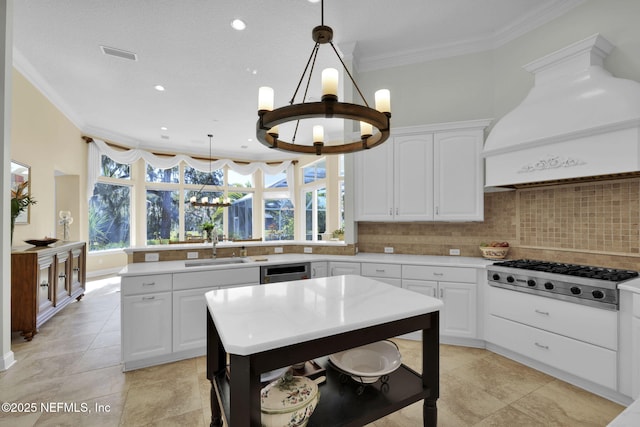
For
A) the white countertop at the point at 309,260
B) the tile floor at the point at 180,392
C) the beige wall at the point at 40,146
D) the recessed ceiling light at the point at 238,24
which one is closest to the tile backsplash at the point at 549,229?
the white countertop at the point at 309,260

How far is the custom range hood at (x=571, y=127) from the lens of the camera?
2111 mm

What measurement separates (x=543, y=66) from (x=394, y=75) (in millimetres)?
1627

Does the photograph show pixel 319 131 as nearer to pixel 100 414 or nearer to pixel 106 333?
pixel 100 414

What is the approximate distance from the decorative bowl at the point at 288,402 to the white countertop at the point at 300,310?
28cm

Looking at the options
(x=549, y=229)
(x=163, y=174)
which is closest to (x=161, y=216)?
(x=163, y=174)

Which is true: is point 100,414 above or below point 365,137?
below

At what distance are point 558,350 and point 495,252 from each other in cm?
106

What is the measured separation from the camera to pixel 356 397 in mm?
1399

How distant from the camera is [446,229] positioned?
3557 mm

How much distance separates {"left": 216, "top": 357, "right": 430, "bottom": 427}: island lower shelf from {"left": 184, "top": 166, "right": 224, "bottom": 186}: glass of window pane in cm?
770

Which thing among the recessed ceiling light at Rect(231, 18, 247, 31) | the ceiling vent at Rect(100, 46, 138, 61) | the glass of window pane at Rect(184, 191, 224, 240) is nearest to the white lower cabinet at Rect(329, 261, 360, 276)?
the recessed ceiling light at Rect(231, 18, 247, 31)

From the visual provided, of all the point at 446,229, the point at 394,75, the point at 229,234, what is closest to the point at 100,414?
the point at 446,229

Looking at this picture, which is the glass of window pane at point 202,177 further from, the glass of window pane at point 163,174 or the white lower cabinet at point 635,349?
the white lower cabinet at point 635,349

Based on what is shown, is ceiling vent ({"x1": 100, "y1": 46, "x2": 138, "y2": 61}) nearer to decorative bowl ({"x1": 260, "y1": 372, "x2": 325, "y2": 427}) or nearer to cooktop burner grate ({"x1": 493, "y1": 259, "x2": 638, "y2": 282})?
decorative bowl ({"x1": 260, "y1": 372, "x2": 325, "y2": 427})
